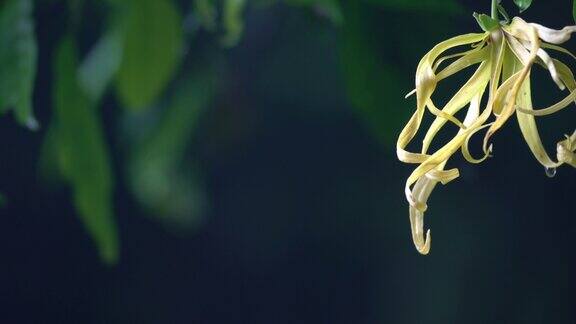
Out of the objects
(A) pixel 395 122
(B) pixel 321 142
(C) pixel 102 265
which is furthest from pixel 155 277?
(A) pixel 395 122

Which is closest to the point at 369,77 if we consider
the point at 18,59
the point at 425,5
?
the point at 425,5

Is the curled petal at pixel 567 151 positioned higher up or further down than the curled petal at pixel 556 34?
further down

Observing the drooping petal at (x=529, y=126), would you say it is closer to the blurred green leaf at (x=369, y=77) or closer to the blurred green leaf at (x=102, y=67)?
the blurred green leaf at (x=369, y=77)

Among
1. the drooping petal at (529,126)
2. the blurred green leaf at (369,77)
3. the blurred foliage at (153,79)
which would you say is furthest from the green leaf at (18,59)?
the drooping petal at (529,126)

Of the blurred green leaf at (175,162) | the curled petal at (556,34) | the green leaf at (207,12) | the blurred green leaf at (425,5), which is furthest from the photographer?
the blurred green leaf at (175,162)

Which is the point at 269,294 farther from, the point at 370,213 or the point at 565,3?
the point at 565,3

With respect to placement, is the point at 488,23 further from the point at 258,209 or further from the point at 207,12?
the point at 258,209
